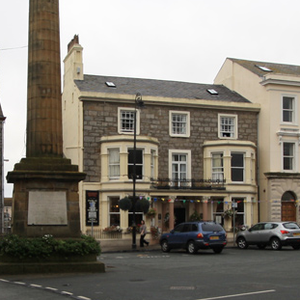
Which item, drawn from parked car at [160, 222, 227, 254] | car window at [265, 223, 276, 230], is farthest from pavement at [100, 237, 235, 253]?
car window at [265, 223, 276, 230]

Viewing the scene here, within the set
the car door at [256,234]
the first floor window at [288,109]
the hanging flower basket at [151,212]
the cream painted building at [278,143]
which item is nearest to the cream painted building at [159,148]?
the hanging flower basket at [151,212]

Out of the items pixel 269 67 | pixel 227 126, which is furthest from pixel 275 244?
pixel 269 67

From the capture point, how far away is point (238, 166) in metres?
41.9

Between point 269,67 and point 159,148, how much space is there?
39.7ft

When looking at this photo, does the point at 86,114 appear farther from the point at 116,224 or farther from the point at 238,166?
the point at 238,166

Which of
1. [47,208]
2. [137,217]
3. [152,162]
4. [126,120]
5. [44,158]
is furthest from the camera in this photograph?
[126,120]

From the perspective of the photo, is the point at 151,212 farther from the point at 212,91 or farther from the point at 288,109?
the point at 288,109

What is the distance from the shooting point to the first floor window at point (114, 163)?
3922 centimetres

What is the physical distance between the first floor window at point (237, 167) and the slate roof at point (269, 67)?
6180mm

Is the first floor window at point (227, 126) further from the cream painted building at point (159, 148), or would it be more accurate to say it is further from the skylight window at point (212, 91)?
the skylight window at point (212, 91)

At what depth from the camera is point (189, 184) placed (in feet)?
136

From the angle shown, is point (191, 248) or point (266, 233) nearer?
point (191, 248)

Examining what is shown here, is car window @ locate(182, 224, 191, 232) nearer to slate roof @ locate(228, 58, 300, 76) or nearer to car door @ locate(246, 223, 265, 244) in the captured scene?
car door @ locate(246, 223, 265, 244)

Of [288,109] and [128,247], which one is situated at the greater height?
[288,109]
